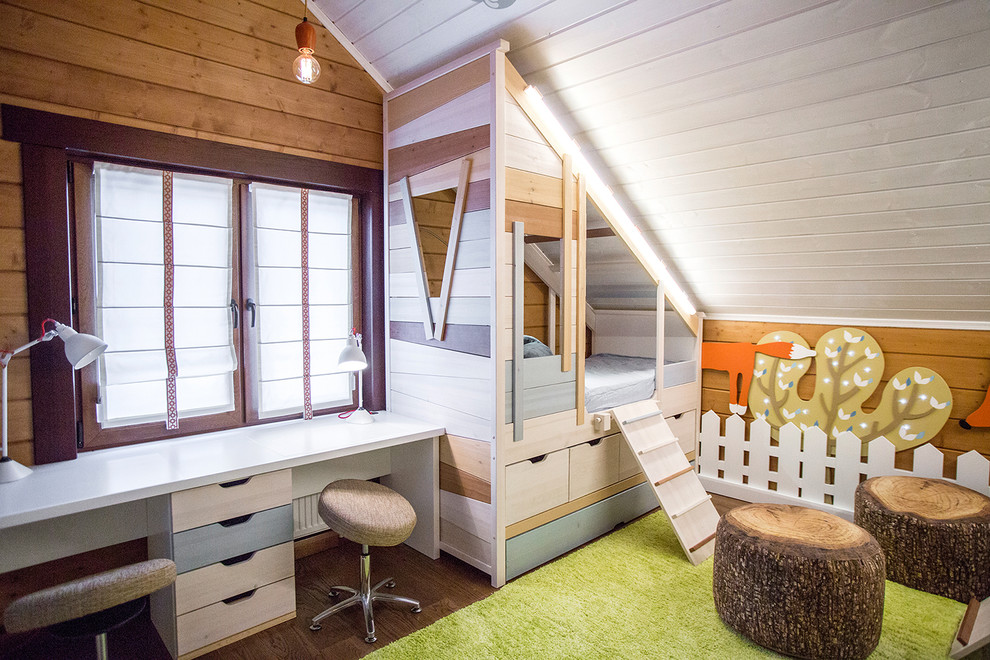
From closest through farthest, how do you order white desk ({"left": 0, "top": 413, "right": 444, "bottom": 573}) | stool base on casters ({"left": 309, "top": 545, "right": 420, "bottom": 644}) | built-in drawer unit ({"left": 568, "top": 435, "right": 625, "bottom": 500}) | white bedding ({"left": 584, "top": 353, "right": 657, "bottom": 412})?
1. white desk ({"left": 0, "top": 413, "right": 444, "bottom": 573})
2. stool base on casters ({"left": 309, "top": 545, "right": 420, "bottom": 644})
3. built-in drawer unit ({"left": 568, "top": 435, "right": 625, "bottom": 500})
4. white bedding ({"left": 584, "top": 353, "right": 657, "bottom": 412})

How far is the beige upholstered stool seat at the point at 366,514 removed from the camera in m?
1.94

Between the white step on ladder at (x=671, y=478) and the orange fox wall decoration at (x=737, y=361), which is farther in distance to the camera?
the orange fox wall decoration at (x=737, y=361)

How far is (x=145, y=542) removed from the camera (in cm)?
223

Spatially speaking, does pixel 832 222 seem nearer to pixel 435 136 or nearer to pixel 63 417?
pixel 435 136

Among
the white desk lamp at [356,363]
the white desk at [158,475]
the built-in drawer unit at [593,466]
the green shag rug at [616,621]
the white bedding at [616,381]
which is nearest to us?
the white desk at [158,475]

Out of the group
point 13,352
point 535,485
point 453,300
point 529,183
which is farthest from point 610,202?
point 13,352

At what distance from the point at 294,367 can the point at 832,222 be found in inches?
98.9

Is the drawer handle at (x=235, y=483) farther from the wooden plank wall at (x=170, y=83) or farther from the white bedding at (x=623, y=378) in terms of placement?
the white bedding at (x=623, y=378)

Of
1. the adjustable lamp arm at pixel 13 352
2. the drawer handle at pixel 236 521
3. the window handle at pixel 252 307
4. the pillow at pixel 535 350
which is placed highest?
the window handle at pixel 252 307

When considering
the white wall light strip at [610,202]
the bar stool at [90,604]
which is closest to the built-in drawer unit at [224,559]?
the bar stool at [90,604]

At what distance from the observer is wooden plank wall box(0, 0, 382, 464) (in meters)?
1.93

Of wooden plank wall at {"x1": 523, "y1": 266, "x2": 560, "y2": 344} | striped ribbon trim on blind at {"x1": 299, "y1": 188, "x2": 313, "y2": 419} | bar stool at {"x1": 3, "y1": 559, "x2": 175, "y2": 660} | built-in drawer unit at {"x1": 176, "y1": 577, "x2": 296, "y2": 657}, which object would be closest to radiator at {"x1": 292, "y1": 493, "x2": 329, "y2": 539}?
striped ribbon trim on blind at {"x1": 299, "y1": 188, "x2": 313, "y2": 419}

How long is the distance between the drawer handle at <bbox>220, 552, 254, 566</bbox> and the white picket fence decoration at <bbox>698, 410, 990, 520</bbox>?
269 cm

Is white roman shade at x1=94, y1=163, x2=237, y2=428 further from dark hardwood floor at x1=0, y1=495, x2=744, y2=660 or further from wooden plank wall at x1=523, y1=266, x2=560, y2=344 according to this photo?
wooden plank wall at x1=523, y1=266, x2=560, y2=344
